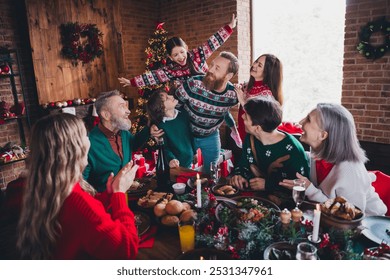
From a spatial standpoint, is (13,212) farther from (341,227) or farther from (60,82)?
(60,82)

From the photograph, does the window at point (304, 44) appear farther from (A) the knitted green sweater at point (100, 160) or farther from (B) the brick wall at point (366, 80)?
(A) the knitted green sweater at point (100, 160)

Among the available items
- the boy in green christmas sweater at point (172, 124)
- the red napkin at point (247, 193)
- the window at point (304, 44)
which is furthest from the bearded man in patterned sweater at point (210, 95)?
the window at point (304, 44)

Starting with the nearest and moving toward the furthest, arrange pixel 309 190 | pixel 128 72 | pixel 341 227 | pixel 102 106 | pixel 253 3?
pixel 341 227, pixel 309 190, pixel 102 106, pixel 253 3, pixel 128 72

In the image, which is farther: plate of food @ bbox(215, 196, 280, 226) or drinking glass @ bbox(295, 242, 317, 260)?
plate of food @ bbox(215, 196, 280, 226)

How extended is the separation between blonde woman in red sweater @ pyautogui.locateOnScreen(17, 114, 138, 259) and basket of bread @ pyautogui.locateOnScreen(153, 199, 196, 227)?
28 centimetres

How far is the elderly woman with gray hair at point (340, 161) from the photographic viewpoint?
156 cm

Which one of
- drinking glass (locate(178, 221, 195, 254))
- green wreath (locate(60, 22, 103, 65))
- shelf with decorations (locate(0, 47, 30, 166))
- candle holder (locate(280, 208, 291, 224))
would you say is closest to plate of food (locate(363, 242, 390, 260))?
candle holder (locate(280, 208, 291, 224))

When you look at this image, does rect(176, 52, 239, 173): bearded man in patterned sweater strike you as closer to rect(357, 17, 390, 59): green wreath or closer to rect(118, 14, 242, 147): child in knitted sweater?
rect(118, 14, 242, 147): child in knitted sweater

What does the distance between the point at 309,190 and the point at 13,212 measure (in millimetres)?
1554

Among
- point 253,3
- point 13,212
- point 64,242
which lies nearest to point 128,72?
point 253,3

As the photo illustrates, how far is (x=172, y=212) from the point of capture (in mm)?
1432

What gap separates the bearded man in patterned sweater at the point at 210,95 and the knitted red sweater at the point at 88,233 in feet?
5.26

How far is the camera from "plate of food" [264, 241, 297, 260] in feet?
3.64

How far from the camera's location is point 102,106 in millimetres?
2207
